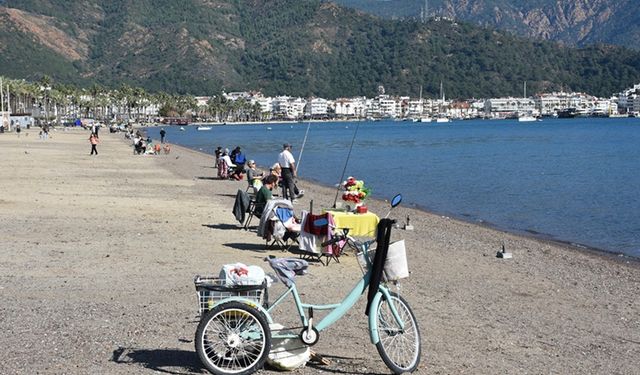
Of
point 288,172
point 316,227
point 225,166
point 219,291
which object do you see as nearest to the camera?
point 219,291

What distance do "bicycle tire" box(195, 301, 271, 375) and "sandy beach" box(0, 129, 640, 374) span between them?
1.14 ft

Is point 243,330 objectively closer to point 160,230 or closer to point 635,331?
point 635,331

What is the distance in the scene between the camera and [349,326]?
8.45 meters

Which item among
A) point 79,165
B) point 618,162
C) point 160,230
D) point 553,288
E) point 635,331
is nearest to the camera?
point 635,331

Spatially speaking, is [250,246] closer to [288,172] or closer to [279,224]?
[279,224]

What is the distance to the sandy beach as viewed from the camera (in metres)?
7.38

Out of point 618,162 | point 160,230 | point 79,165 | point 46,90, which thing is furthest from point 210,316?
point 46,90

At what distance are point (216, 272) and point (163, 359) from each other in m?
4.09

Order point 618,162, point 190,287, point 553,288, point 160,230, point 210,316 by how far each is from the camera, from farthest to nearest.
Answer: point 618,162
point 160,230
point 553,288
point 190,287
point 210,316

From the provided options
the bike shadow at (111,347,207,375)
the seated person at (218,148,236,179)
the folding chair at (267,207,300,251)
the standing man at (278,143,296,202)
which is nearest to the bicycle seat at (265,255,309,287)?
the bike shadow at (111,347,207,375)

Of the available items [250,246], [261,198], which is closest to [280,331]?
[250,246]

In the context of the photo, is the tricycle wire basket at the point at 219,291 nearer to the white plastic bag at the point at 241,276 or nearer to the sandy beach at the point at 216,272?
the white plastic bag at the point at 241,276

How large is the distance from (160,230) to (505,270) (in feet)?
20.2

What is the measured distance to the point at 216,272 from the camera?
11250mm
